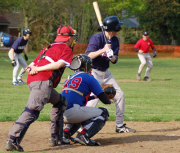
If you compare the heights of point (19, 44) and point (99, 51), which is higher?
point (99, 51)

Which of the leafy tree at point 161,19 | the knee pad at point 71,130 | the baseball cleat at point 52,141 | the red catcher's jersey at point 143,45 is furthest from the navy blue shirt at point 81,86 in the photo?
the leafy tree at point 161,19

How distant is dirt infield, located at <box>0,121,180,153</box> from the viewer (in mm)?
5168

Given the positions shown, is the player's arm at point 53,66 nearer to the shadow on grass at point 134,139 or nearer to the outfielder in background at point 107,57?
the outfielder in background at point 107,57

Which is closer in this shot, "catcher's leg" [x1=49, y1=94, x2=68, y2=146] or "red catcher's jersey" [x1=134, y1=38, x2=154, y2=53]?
"catcher's leg" [x1=49, y1=94, x2=68, y2=146]

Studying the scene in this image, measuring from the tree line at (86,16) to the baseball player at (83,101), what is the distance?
97.4 feet

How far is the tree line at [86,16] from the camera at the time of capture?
3747 cm

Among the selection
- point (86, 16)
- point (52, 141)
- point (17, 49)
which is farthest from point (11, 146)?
point (86, 16)

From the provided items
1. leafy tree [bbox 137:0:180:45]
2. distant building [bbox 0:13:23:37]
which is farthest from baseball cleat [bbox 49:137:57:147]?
distant building [bbox 0:13:23:37]

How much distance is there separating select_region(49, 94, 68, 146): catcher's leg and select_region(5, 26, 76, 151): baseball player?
0.15 ft

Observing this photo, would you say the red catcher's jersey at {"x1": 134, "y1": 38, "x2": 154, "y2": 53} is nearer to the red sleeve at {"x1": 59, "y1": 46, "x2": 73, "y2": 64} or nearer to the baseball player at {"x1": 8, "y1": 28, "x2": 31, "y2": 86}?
the baseball player at {"x1": 8, "y1": 28, "x2": 31, "y2": 86}

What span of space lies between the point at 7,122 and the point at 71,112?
2.61 meters

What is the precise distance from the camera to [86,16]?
1731 inches

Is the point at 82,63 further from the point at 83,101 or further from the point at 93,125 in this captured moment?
the point at 93,125

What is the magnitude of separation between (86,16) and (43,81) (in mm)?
39954
